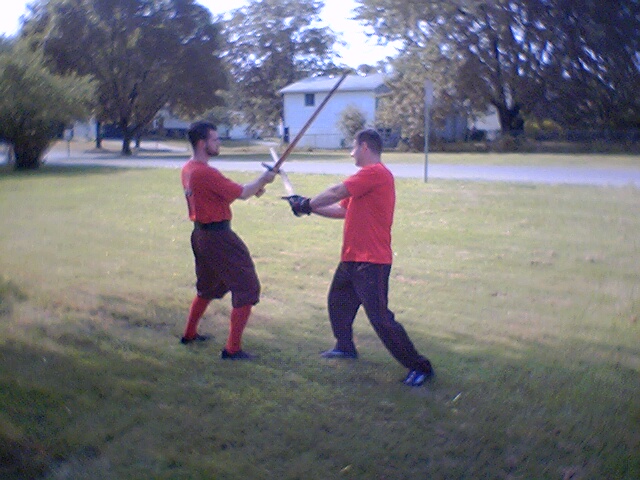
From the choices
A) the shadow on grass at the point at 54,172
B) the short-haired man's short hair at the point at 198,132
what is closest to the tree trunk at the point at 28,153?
the shadow on grass at the point at 54,172

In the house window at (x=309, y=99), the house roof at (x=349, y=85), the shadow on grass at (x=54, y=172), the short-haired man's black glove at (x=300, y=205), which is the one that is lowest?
the shadow on grass at (x=54, y=172)

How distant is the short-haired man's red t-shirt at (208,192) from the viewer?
5621 mm

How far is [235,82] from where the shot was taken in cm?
7581

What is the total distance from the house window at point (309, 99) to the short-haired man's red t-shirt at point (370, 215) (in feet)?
171

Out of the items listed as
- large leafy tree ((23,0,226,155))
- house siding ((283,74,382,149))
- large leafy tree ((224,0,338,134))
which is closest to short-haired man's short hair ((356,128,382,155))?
large leafy tree ((23,0,226,155))

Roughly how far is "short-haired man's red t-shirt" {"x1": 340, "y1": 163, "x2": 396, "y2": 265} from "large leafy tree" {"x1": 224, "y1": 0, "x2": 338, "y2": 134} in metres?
64.5

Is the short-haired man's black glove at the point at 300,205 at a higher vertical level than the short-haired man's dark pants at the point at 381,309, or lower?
higher

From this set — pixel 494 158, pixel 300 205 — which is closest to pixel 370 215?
pixel 300 205

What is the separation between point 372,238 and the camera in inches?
214

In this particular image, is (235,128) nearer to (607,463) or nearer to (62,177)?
(62,177)

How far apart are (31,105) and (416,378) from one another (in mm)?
27111

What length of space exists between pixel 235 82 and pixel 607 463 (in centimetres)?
7433

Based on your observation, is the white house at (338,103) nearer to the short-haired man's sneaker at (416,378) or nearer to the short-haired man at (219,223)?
the short-haired man at (219,223)

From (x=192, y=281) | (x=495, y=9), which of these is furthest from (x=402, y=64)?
(x=192, y=281)
